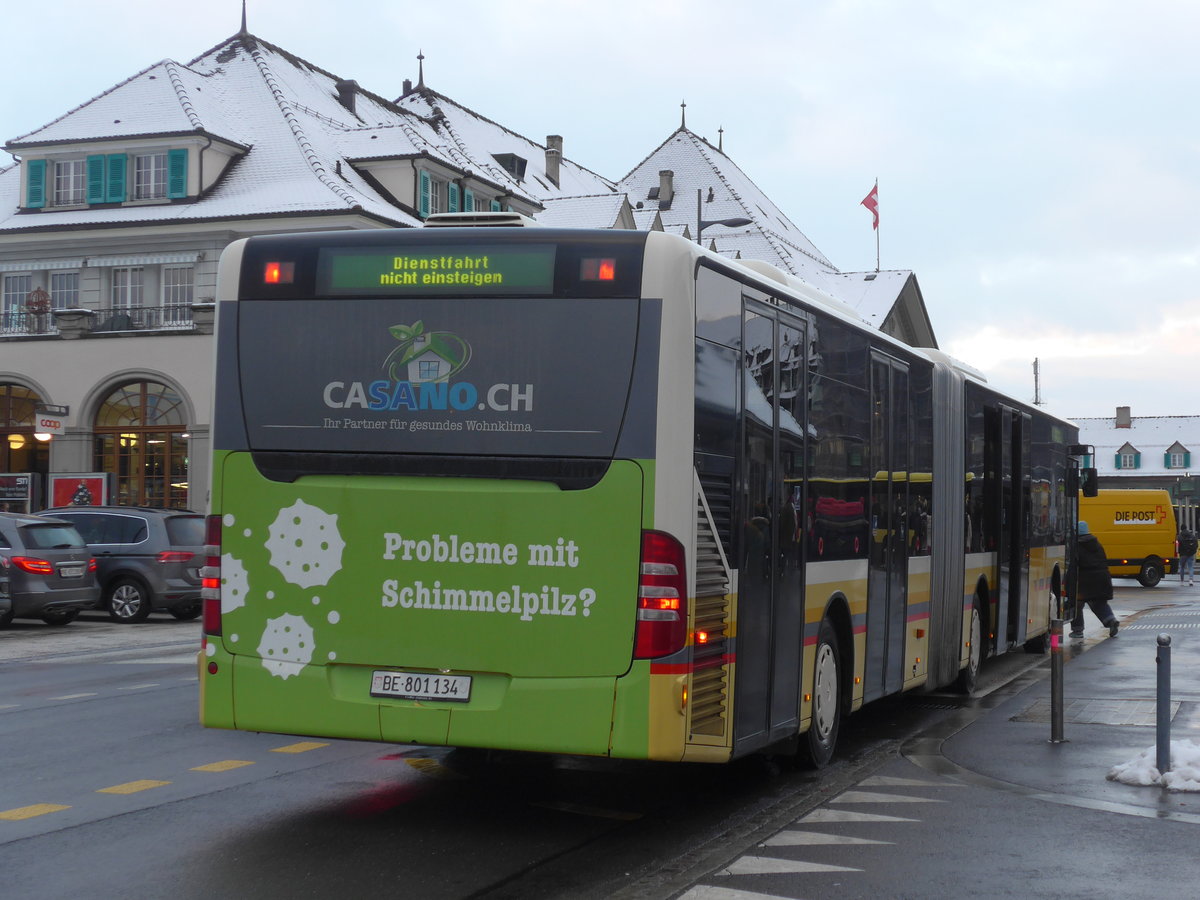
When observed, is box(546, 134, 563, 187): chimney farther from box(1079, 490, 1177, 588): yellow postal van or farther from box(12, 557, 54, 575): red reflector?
box(12, 557, 54, 575): red reflector

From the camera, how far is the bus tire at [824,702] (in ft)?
32.5

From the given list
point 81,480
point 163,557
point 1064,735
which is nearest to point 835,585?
point 1064,735

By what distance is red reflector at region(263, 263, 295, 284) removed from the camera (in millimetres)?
8234

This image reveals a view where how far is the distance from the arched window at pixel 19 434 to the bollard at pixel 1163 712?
131 ft

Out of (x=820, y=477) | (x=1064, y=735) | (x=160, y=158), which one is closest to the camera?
(x=820, y=477)

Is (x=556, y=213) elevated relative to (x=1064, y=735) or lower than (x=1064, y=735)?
elevated

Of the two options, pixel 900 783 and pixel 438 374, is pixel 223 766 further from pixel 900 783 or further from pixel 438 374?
pixel 900 783

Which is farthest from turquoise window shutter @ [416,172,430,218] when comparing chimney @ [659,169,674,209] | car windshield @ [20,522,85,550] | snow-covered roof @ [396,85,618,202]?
chimney @ [659,169,674,209]

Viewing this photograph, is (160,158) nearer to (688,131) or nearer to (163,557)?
(163,557)

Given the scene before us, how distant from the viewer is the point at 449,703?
771 cm

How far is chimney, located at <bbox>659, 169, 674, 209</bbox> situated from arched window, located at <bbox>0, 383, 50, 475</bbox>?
38.5 meters

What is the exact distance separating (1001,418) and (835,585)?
23.9 feet

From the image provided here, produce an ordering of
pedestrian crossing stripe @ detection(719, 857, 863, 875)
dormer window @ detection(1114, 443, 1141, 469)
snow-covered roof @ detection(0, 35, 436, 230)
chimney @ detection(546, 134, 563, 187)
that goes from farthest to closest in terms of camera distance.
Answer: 1. dormer window @ detection(1114, 443, 1141, 469)
2. chimney @ detection(546, 134, 563, 187)
3. snow-covered roof @ detection(0, 35, 436, 230)
4. pedestrian crossing stripe @ detection(719, 857, 863, 875)

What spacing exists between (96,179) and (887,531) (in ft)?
126
